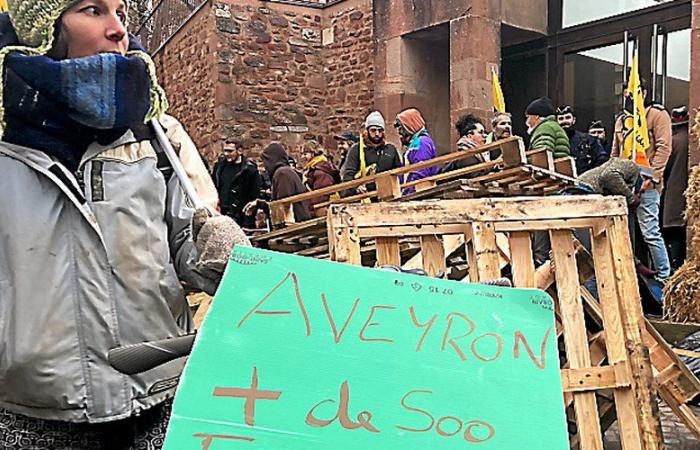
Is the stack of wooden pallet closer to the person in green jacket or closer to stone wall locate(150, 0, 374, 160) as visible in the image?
the person in green jacket

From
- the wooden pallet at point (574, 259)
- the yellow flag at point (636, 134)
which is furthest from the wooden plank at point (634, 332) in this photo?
the yellow flag at point (636, 134)

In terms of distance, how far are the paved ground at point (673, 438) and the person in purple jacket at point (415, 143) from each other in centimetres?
298

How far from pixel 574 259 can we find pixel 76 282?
1.49 m

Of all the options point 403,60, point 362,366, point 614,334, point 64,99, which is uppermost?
point 403,60

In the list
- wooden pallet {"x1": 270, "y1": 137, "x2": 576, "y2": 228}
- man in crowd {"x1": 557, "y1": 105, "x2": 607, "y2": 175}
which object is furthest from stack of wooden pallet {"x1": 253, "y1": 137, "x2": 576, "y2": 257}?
man in crowd {"x1": 557, "y1": 105, "x2": 607, "y2": 175}

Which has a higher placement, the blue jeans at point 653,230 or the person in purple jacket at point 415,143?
the person in purple jacket at point 415,143

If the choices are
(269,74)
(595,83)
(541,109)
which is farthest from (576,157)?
(269,74)

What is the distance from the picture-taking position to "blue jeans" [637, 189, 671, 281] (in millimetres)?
7035

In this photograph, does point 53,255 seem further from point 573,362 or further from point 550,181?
point 550,181

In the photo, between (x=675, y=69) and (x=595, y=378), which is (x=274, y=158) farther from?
(x=595, y=378)

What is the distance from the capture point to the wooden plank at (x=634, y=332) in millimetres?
2268

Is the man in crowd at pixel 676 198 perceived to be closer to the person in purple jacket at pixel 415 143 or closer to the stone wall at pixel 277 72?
the person in purple jacket at pixel 415 143

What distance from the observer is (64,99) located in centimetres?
149

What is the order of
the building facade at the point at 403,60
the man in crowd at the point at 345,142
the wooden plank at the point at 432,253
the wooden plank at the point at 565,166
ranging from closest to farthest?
the wooden plank at the point at 432,253
the wooden plank at the point at 565,166
the man in crowd at the point at 345,142
the building facade at the point at 403,60
